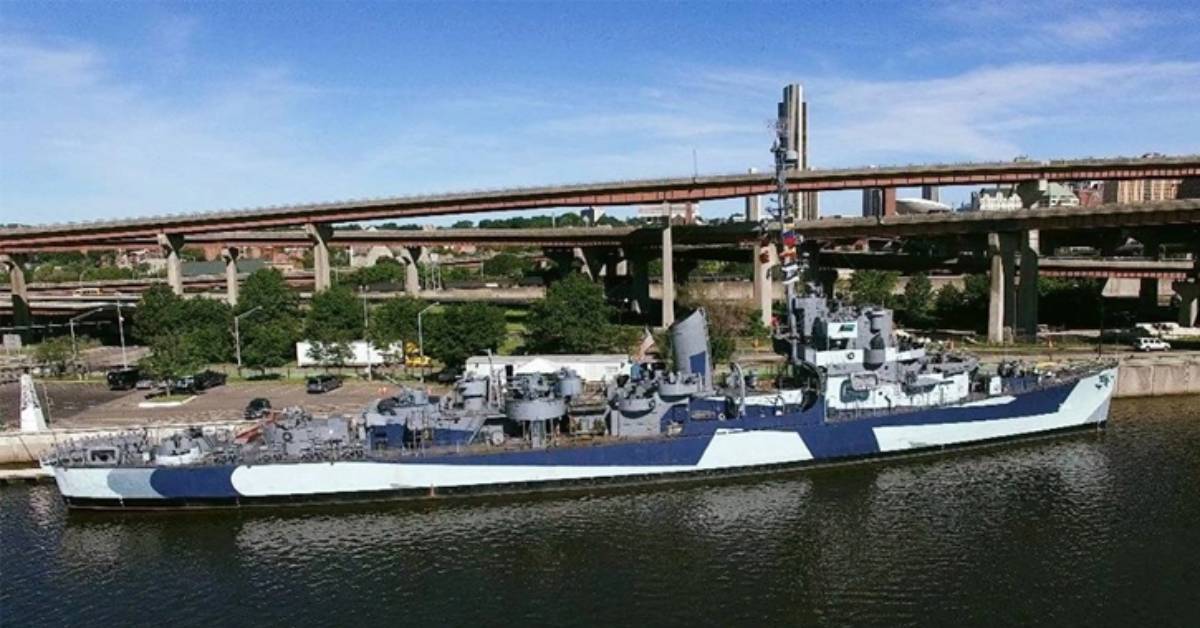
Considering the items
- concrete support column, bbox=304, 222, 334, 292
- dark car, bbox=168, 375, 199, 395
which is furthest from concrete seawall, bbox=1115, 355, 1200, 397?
concrete support column, bbox=304, 222, 334, 292

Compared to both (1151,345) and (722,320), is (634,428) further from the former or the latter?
(1151,345)

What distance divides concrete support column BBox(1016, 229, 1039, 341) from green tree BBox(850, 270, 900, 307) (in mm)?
14576

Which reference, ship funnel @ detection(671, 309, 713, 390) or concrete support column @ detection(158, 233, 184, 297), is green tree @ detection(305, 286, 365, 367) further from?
ship funnel @ detection(671, 309, 713, 390)

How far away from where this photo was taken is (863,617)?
1934 cm

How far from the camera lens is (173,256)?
72875mm

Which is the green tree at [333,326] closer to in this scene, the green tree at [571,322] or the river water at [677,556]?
the green tree at [571,322]

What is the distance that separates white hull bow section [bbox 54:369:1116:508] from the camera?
90.2 ft

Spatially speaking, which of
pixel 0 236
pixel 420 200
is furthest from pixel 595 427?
pixel 0 236

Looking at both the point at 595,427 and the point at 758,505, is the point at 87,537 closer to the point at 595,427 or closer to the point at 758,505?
the point at 595,427

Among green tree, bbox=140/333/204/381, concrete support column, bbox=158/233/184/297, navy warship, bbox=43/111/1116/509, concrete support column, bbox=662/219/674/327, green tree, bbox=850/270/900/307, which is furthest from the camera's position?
green tree, bbox=850/270/900/307

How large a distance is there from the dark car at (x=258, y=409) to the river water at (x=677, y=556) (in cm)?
857

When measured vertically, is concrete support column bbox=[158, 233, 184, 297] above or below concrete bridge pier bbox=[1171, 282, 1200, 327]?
above

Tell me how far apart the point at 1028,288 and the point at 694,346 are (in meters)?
39.4

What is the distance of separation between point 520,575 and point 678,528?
18.2ft
